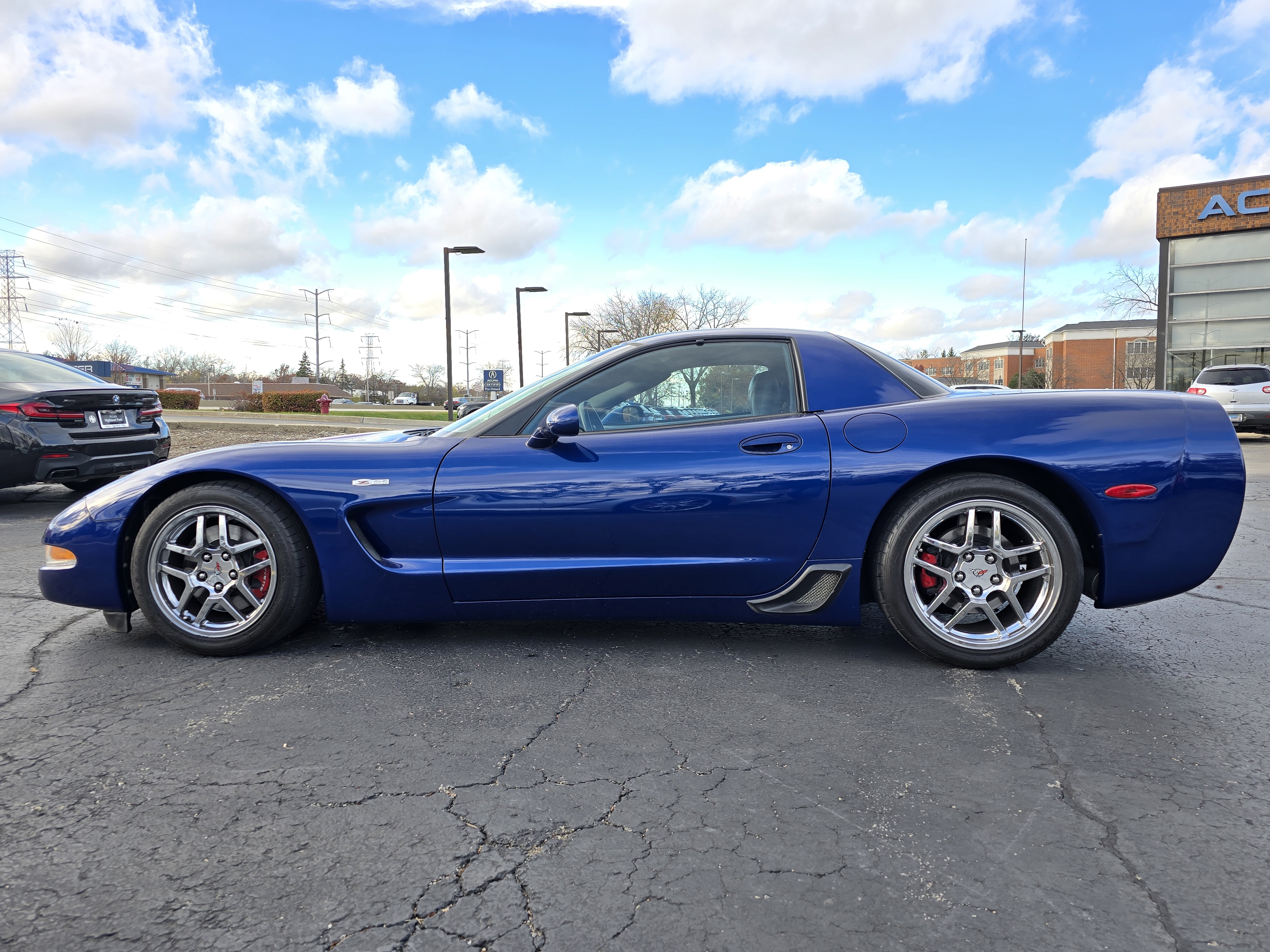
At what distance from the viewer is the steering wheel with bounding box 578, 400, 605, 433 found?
3316 millimetres

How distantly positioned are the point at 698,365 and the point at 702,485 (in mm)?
582

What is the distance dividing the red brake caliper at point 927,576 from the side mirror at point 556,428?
1413 millimetres

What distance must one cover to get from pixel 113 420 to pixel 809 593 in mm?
7101

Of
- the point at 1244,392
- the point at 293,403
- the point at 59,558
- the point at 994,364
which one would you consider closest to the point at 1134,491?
the point at 59,558

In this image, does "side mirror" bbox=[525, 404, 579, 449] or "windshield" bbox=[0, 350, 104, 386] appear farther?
"windshield" bbox=[0, 350, 104, 386]

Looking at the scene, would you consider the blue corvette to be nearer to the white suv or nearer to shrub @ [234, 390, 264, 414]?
the white suv

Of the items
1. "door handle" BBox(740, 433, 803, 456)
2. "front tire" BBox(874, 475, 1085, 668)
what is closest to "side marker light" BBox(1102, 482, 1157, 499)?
"front tire" BBox(874, 475, 1085, 668)

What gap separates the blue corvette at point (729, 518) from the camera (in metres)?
3.02

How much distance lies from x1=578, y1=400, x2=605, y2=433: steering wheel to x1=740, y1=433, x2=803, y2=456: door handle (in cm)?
60

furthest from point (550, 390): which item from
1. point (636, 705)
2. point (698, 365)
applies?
point (636, 705)

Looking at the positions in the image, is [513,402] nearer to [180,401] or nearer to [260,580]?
[260,580]

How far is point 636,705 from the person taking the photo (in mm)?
2721

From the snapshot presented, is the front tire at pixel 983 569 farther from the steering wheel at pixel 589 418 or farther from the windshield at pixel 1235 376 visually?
the windshield at pixel 1235 376

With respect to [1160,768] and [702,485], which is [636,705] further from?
[1160,768]
